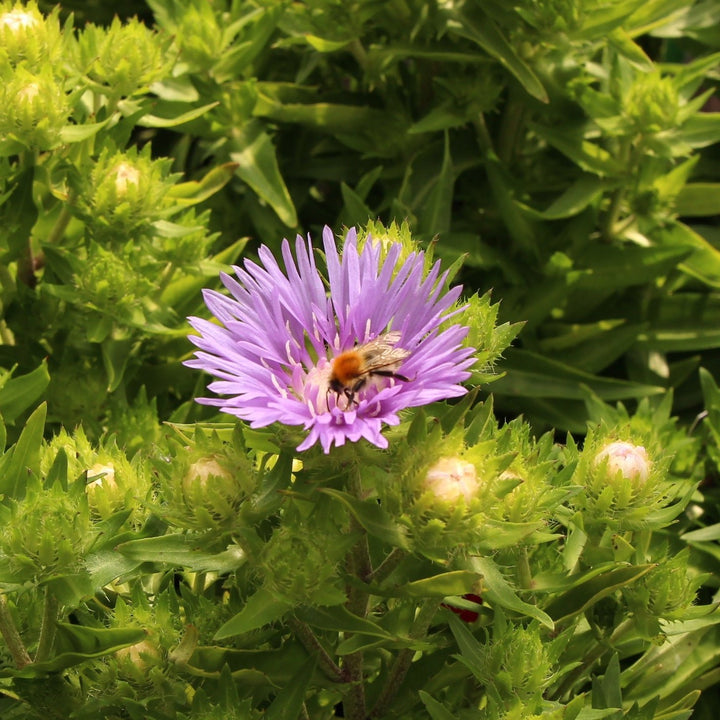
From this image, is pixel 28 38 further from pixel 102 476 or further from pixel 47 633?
Answer: pixel 47 633

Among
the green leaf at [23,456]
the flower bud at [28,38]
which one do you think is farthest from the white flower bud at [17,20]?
the green leaf at [23,456]

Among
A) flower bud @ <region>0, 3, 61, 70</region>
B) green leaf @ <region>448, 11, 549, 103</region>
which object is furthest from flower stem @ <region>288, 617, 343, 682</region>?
green leaf @ <region>448, 11, 549, 103</region>

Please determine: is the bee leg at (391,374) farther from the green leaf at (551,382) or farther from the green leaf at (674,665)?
the green leaf at (551,382)

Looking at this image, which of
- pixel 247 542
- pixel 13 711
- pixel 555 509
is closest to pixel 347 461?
pixel 247 542

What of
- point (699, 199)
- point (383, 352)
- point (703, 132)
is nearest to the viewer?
point (383, 352)

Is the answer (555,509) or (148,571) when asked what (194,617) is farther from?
(555,509)

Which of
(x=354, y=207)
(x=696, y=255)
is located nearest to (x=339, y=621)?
(x=354, y=207)

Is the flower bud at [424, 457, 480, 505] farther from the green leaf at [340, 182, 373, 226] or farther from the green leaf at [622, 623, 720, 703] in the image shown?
the green leaf at [340, 182, 373, 226]
